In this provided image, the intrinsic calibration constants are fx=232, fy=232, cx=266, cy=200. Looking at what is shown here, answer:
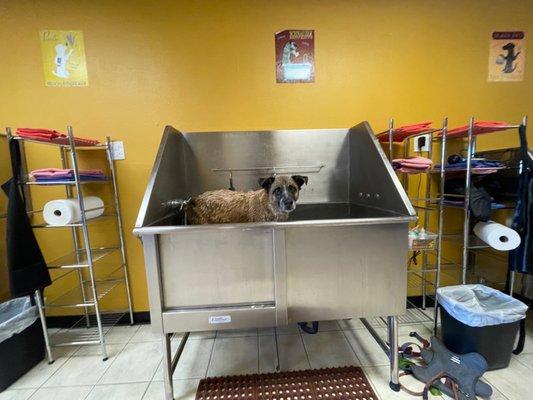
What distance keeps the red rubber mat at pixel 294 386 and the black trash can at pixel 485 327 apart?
585mm

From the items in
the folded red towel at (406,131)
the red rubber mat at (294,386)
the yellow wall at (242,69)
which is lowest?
the red rubber mat at (294,386)

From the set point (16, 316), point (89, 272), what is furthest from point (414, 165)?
point (16, 316)

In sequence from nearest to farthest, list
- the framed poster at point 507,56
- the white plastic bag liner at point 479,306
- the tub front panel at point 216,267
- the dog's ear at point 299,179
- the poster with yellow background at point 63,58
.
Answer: the tub front panel at point 216,267, the white plastic bag liner at point 479,306, the dog's ear at point 299,179, the poster with yellow background at point 63,58, the framed poster at point 507,56

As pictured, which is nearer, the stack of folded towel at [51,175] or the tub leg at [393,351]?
the tub leg at [393,351]

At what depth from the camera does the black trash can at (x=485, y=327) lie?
1.22 metres

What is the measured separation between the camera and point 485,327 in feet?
4.04

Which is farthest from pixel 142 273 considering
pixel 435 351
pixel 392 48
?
pixel 392 48

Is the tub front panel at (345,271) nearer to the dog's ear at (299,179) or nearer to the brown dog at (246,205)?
the brown dog at (246,205)

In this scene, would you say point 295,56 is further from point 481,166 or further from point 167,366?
point 167,366

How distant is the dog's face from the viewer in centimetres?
136

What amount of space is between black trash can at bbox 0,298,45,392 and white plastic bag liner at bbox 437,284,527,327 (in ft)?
8.20

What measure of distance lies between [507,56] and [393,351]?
2304mm

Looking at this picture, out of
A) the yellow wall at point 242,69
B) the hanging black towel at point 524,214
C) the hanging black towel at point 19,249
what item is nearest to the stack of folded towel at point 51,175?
the hanging black towel at point 19,249

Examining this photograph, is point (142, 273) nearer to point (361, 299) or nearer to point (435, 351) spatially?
point (361, 299)
